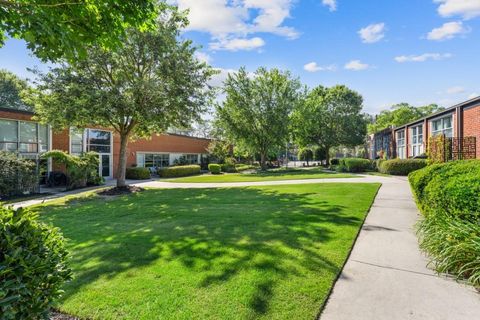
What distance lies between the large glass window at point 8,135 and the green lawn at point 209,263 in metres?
11.8

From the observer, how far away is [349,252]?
438cm

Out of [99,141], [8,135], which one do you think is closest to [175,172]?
[99,141]

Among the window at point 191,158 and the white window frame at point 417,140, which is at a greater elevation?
the white window frame at point 417,140

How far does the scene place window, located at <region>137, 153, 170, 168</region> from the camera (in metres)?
27.1

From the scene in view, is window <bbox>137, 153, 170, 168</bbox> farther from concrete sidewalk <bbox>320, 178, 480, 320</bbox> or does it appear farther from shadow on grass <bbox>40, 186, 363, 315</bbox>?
concrete sidewalk <bbox>320, 178, 480, 320</bbox>

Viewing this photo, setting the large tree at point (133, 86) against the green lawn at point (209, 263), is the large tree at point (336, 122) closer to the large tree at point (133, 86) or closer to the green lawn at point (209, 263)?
the large tree at point (133, 86)

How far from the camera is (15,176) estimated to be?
528 inches

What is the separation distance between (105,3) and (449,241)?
233 inches

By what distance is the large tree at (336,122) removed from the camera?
36.9 m

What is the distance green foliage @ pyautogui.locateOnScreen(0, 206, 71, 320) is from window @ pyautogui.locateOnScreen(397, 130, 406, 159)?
29.5 metres

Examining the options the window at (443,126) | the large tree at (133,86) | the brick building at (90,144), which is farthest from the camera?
the window at (443,126)

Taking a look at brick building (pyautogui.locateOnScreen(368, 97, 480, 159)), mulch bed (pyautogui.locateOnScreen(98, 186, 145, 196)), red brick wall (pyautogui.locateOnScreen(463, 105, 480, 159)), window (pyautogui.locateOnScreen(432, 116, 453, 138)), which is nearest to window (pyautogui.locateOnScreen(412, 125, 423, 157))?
brick building (pyautogui.locateOnScreen(368, 97, 480, 159))

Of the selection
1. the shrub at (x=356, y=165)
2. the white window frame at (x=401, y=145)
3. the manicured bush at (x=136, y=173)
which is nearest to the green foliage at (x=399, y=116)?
the white window frame at (x=401, y=145)

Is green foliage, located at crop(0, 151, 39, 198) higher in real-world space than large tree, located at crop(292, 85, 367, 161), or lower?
lower
